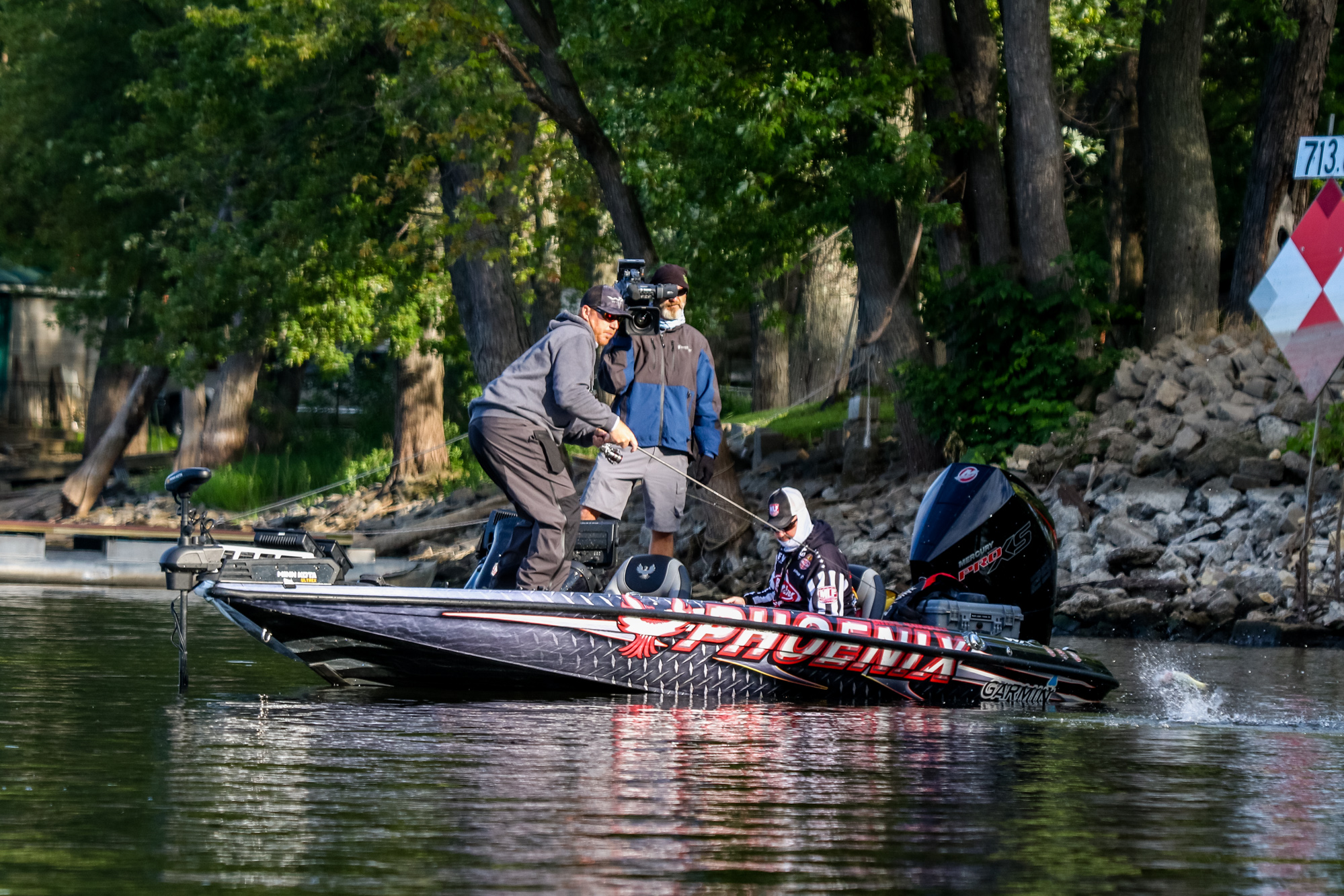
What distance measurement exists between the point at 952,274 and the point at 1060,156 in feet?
5.38

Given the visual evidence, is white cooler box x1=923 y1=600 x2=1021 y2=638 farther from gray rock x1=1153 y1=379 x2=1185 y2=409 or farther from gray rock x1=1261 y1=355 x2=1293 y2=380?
gray rock x1=1261 y1=355 x2=1293 y2=380

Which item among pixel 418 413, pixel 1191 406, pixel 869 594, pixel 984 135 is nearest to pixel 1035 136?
pixel 984 135

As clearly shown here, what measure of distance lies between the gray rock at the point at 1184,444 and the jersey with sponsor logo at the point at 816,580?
304 inches

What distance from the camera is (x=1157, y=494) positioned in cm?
1565

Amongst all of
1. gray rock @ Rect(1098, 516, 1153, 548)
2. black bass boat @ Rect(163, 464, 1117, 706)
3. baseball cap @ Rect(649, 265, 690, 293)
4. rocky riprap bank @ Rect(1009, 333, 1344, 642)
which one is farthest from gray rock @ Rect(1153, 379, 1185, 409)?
baseball cap @ Rect(649, 265, 690, 293)

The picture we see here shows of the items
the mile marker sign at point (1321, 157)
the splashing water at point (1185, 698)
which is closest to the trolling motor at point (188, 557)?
the splashing water at point (1185, 698)

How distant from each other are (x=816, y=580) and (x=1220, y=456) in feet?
26.1

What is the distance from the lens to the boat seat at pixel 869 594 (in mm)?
9281

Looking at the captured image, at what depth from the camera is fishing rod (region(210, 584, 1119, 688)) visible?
8.14 m

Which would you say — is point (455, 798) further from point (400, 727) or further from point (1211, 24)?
point (1211, 24)

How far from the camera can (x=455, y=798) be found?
18.5 ft

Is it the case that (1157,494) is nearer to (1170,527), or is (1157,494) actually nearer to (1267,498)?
(1170,527)

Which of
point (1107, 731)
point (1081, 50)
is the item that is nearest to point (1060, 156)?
point (1081, 50)

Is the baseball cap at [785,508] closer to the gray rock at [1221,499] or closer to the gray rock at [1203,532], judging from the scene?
the gray rock at [1203,532]
